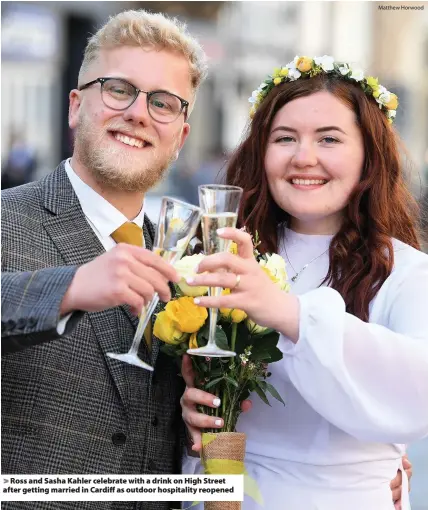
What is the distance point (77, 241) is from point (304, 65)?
102cm

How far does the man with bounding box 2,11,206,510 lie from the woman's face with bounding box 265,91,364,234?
417 millimetres

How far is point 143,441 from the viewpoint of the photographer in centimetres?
295

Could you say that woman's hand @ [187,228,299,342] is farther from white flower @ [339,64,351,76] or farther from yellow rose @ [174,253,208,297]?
white flower @ [339,64,351,76]

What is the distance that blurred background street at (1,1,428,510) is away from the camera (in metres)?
16.4

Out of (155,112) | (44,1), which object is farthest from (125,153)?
(44,1)

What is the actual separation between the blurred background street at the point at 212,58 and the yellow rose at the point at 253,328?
3800 millimetres

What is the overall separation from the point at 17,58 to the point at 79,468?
16.2 metres

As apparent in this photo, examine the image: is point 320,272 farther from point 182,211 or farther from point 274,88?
point 182,211

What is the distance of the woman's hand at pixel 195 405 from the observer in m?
2.75

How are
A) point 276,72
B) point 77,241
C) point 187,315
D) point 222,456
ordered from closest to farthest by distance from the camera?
point 187,315 < point 222,456 < point 77,241 < point 276,72

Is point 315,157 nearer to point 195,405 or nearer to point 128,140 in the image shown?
point 128,140

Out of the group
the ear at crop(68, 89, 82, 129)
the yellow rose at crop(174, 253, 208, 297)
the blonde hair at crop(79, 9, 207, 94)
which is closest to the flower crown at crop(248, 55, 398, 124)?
the blonde hair at crop(79, 9, 207, 94)

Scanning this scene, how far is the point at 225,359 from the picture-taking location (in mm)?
2717
